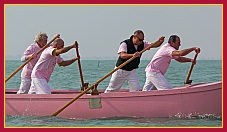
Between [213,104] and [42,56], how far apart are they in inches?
129

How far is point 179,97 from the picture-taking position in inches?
440

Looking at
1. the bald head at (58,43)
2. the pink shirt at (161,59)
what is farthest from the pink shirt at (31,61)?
the pink shirt at (161,59)

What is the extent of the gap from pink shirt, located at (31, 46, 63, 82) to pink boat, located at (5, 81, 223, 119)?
0.41 m

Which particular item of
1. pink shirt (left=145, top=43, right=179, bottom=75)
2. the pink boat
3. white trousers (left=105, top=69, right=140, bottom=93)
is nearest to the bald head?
the pink boat

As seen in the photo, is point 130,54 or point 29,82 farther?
point 29,82

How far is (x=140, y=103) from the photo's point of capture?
11352 millimetres

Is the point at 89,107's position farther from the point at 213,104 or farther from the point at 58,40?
the point at 213,104

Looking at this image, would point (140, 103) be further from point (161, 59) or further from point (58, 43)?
point (58, 43)

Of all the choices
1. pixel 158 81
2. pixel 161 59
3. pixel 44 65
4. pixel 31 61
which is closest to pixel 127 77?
pixel 158 81

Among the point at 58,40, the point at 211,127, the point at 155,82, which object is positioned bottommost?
the point at 211,127

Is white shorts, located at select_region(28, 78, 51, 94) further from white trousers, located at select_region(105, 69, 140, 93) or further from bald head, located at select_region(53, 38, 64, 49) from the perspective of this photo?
white trousers, located at select_region(105, 69, 140, 93)

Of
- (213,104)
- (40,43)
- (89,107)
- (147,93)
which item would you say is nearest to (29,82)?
(40,43)

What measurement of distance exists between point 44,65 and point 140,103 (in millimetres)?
1978

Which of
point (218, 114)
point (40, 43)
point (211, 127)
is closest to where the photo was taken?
point (211, 127)
